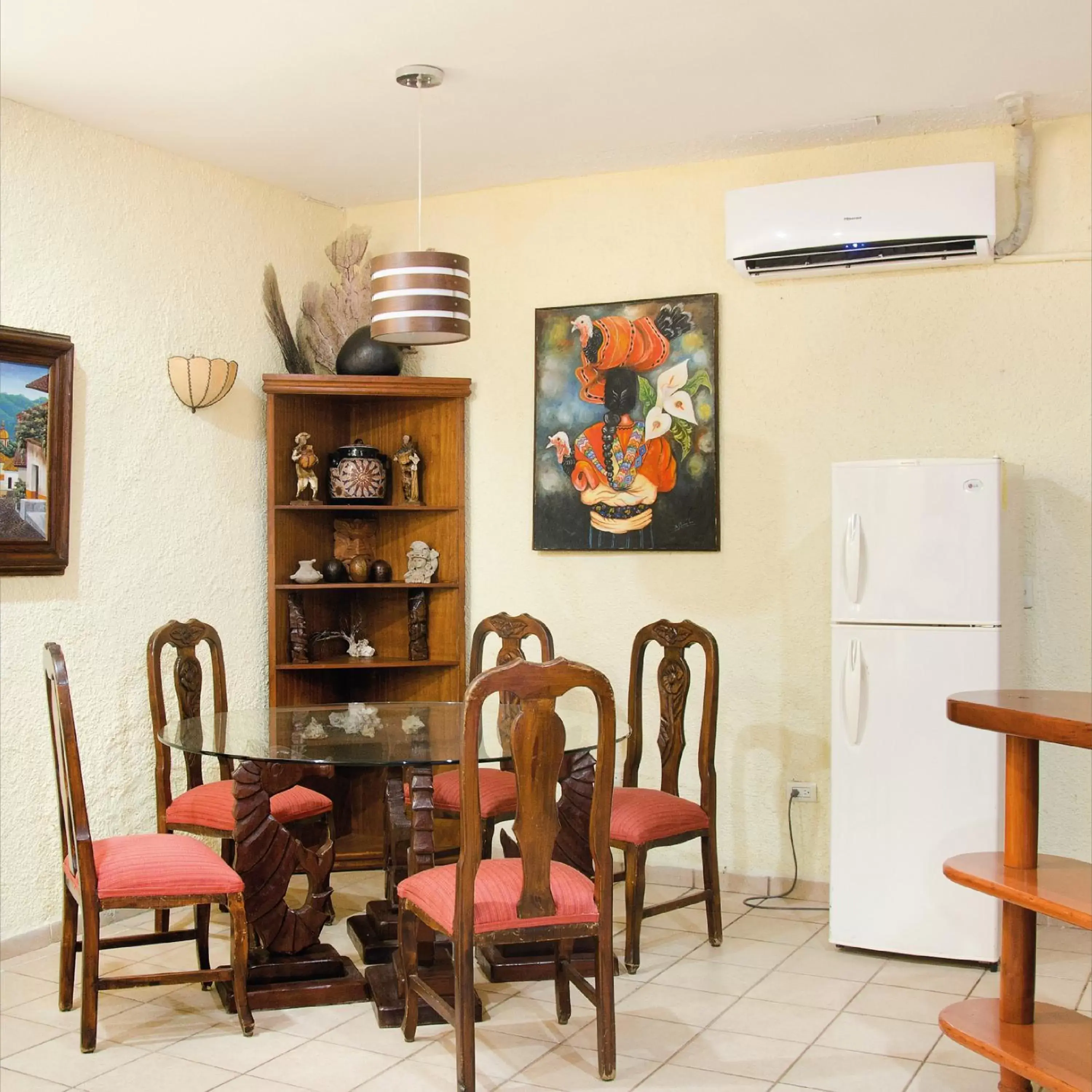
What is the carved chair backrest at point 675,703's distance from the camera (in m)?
3.91

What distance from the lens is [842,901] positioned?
380 centimetres

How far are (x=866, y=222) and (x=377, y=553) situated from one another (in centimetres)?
239

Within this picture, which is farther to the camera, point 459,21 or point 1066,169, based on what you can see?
point 1066,169

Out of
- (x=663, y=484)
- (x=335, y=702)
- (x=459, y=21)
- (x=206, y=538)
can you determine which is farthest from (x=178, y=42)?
(x=335, y=702)

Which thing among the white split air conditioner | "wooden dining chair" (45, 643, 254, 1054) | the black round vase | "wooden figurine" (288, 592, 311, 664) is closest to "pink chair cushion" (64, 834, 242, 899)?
"wooden dining chair" (45, 643, 254, 1054)

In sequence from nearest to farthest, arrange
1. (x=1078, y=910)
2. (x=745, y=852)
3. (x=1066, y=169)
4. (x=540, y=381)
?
(x=1078, y=910) → (x=1066, y=169) → (x=745, y=852) → (x=540, y=381)

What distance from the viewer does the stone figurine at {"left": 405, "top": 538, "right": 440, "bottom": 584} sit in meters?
4.96

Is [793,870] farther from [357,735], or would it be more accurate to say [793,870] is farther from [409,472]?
[409,472]

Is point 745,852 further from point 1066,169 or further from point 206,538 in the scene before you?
point 1066,169

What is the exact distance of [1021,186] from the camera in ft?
13.5

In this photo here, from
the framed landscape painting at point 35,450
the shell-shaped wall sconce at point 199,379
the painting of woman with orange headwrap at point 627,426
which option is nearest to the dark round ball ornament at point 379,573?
the painting of woman with orange headwrap at point 627,426

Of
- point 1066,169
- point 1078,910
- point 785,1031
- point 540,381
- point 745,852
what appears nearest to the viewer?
point 1078,910

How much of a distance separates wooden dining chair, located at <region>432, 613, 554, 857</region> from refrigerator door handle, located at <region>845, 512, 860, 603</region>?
1.05 m

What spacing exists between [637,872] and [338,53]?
256 centimetres
